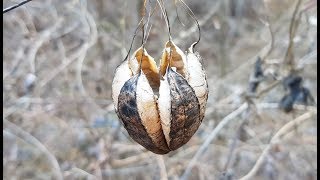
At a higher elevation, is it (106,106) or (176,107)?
(176,107)

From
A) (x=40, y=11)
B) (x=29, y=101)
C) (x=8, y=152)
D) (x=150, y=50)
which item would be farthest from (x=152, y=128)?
(x=40, y=11)

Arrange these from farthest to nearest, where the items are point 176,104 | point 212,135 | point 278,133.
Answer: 1. point 278,133
2. point 212,135
3. point 176,104

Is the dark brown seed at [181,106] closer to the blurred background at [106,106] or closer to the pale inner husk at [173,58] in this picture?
the pale inner husk at [173,58]

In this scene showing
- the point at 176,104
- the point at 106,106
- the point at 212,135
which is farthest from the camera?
the point at 106,106

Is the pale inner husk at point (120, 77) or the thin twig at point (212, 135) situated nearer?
the pale inner husk at point (120, 77)

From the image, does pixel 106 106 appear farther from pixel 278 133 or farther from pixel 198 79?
pixel 198 79

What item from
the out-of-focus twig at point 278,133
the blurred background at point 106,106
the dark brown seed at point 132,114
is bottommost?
the blurred background at point 106,106

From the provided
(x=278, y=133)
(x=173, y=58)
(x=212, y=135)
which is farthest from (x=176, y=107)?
(x=278, y=133)

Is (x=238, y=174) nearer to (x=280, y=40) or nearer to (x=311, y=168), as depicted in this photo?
(x=311, y=168)

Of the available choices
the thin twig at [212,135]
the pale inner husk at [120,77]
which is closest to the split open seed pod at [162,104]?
the pale inner husk at [120,77]
